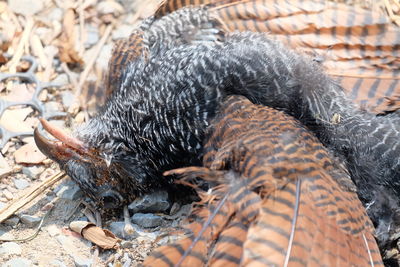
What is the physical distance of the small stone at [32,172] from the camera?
4320 mm

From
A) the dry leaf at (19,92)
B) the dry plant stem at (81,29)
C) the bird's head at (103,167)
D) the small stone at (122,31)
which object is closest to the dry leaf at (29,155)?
the bird's head at (103,167)

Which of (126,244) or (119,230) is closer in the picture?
(126,244)

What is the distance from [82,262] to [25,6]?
272 centimetres

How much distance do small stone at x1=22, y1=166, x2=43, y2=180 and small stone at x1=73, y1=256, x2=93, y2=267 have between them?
872 millimetres


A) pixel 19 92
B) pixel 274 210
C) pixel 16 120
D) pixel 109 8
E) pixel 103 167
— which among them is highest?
pixel 109 8

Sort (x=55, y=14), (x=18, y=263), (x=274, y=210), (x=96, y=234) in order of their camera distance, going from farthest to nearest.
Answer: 1. (x=55, y=14)
2. (x=96, y=234)
3. (x=18, y=263)
4. (x=274, y=210)

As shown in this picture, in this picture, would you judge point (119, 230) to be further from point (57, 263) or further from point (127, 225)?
point (57, 263)

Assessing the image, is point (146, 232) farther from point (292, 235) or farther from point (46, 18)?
point (46, 18)

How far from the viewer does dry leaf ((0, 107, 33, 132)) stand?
4.62 meters

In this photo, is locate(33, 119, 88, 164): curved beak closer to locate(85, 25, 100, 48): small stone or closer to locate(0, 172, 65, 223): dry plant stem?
locate(0, 172, 65, 223): dry plant stem

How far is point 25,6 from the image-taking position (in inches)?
214

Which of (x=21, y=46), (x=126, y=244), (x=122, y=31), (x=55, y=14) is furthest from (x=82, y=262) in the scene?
(x=55, y=14)

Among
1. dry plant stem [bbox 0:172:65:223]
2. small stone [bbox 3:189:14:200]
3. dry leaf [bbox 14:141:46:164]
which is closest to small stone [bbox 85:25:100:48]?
dry leaf [bbox 14:141:46:164]

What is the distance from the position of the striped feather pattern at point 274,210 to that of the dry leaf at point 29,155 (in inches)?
63.2
